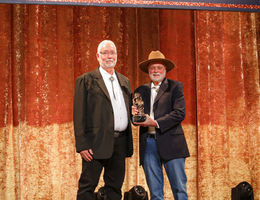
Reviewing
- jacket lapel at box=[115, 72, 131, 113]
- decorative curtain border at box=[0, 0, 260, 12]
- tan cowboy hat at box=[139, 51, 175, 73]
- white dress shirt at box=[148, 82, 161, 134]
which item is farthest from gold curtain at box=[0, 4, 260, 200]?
jacket lapel at box=[115, 72, 131, 113]

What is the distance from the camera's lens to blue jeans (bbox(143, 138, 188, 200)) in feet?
8.30

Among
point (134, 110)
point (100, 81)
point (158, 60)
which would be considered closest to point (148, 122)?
point (134, 110)

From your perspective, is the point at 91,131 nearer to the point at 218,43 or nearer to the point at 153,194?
the point at 153,194

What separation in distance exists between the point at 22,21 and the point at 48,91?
2.78ft

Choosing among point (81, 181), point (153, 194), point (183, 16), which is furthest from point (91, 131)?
point (183, 16)

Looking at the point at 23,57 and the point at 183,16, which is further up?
the point at 183,16

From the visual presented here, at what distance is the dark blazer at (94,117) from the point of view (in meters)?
2.25

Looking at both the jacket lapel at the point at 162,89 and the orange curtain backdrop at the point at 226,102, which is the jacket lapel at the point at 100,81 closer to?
the jacket lapel at the point at 162,89

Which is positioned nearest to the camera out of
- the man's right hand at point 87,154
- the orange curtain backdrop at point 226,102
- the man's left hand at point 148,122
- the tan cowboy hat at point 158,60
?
the man's right hand at point 87,154

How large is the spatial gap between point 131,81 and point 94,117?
5.24 feet

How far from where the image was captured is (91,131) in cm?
230

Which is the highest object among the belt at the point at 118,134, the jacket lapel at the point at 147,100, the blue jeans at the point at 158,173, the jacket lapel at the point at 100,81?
the jacket lapel at the point at 100,81

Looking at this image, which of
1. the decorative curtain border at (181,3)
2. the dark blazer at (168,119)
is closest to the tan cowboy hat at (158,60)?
the dark blazer at (168,119)

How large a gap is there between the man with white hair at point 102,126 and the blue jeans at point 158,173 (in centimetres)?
24
